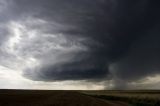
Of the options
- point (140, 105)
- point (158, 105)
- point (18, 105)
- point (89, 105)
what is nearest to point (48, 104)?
point (18, 105)

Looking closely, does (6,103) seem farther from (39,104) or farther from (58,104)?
(58,104)

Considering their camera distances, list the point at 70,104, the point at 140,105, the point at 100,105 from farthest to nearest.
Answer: the point at 140,105
the point at 100,105
the point at 70,104

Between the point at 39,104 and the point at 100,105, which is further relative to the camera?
the point at 100,105

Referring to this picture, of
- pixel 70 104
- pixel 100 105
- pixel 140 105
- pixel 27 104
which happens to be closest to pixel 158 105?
pixel 140 105

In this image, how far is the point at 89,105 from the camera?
75.9 feet

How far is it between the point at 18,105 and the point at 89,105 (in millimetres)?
6374

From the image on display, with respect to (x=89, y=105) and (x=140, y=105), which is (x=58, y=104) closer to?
(x=89, y=105)

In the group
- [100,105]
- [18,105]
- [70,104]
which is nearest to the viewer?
[18,105]

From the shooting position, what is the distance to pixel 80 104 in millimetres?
23203

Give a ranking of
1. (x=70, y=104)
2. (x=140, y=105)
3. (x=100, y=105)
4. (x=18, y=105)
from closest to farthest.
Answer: (x=18, y=105), (x=70, y=104), (x=100, y=105), (x=140, y=105)

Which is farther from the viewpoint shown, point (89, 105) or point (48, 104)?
point (89, 105)

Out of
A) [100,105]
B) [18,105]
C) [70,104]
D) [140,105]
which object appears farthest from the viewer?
[140,105]

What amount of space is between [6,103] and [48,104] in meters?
3.62

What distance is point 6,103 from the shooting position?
21.6 metres
